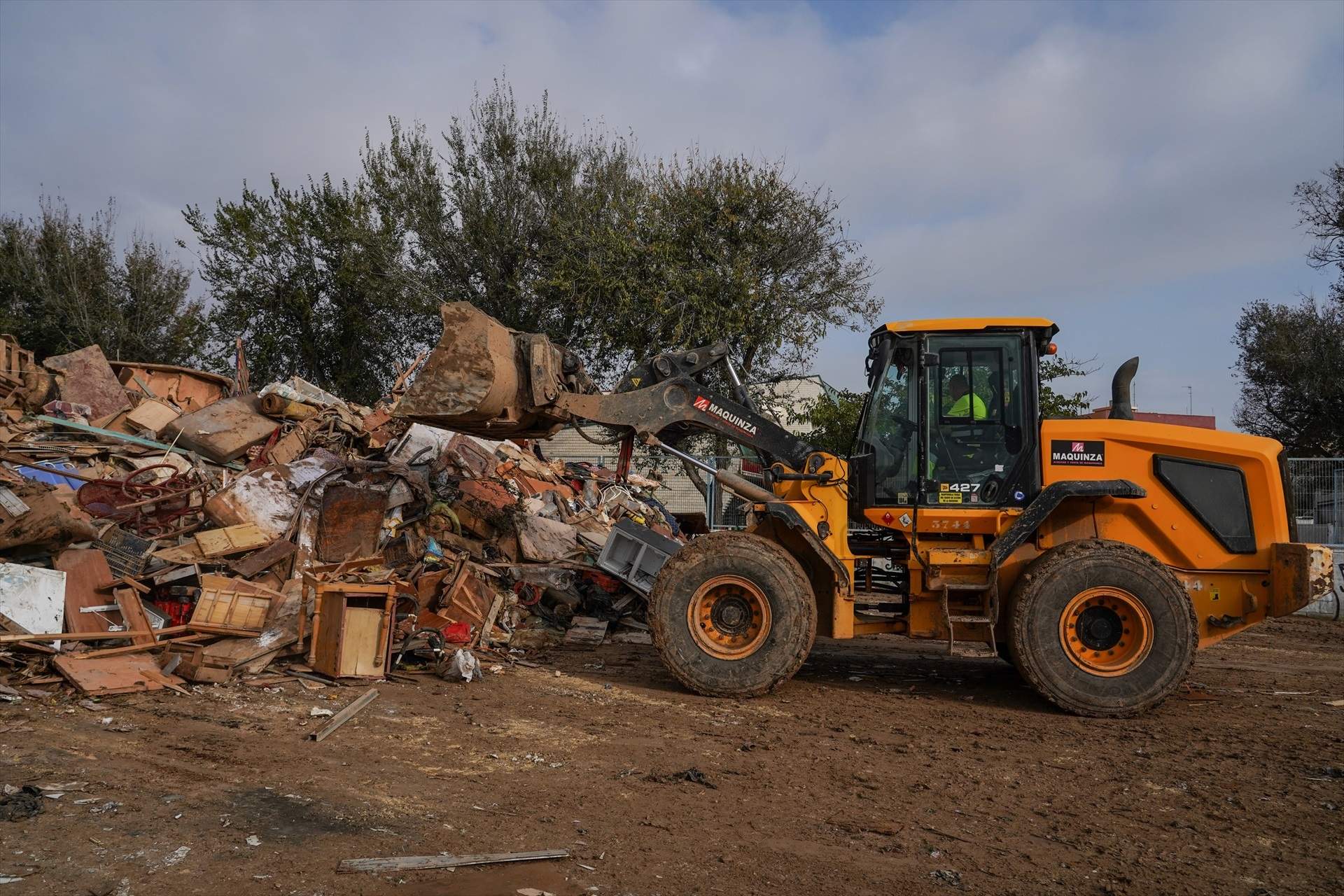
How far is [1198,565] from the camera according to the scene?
7.30 metres

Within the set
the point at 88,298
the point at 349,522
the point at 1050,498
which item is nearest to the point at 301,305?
the point at 88,298

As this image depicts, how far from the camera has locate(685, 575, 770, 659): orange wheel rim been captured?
7430 mm

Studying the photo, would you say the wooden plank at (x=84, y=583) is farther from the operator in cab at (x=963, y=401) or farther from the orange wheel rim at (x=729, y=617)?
the operator in cab at (x=963, y=401)

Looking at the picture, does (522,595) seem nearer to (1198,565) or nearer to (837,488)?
(837,488)

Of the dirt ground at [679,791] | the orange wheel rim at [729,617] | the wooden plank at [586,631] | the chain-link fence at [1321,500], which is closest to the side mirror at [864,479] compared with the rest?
the orange wheel rim at [729,617]

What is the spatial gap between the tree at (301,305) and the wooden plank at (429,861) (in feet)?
71.1

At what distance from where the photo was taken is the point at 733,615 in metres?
7.55

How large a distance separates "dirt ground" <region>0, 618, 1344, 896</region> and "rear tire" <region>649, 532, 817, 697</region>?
253 mm

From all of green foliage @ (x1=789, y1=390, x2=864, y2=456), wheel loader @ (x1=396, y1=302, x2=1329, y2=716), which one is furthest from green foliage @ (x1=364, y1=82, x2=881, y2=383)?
wheel loader @ (x1=396, y1=302, x2=1329, y2=716)

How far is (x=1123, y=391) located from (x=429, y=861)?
643 centimetres

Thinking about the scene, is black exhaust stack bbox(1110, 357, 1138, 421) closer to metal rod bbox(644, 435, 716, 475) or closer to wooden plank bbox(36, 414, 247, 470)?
metal rod bbox(644, 435, 716, 475)

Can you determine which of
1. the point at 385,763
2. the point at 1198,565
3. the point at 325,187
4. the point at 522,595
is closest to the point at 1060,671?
the point at 1198,565

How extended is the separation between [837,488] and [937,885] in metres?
4.01

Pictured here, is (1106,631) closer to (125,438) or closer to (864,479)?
(864,479)
